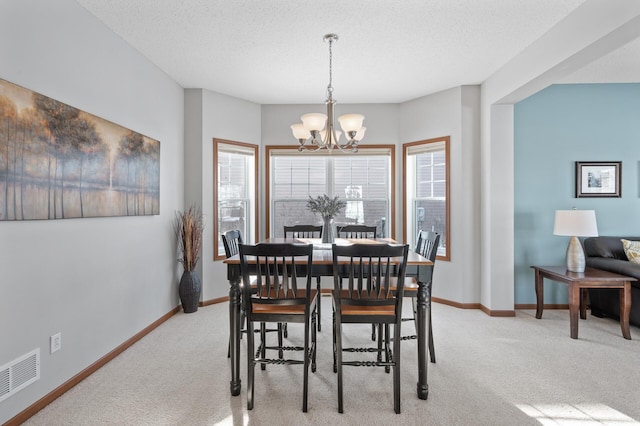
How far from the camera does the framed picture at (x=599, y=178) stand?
433 cm

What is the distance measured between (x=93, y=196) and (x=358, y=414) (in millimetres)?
2413

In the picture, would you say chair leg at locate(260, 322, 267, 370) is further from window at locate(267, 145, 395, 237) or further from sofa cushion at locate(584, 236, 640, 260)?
sofa cushion at locate(584, 236, 640, 260)

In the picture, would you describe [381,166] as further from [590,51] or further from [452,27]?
[590,51]

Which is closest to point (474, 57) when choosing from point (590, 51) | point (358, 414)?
point (590, 51)

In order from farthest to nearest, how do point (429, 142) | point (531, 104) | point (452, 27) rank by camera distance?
point (429, 142)
point (531, 104)
point (452, 27)

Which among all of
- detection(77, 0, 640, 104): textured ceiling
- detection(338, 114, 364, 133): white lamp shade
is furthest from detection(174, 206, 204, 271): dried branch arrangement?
detection(338, 114, 364, 133): white lamp shade

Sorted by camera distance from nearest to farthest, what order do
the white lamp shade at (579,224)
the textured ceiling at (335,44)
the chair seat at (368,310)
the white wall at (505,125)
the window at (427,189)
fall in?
the chair seat at (368,310), the textured ceiling at (335,44), the white wall at (505,125), the white lamp shade at (579,224), the window at (427,189)

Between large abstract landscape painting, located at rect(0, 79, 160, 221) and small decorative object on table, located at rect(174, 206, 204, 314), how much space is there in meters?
0.84

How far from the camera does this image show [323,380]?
8.39 feet

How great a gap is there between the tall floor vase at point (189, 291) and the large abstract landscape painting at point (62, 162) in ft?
3.61

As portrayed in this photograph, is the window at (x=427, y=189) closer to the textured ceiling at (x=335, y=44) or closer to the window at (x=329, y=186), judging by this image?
the window at (x=329, y=186)

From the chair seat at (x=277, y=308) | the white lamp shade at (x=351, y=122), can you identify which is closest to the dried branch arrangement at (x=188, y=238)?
the chair seat at (x=277, y=308)

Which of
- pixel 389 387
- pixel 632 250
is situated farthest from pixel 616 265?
pixel 389 387

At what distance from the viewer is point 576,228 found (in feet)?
12.1
